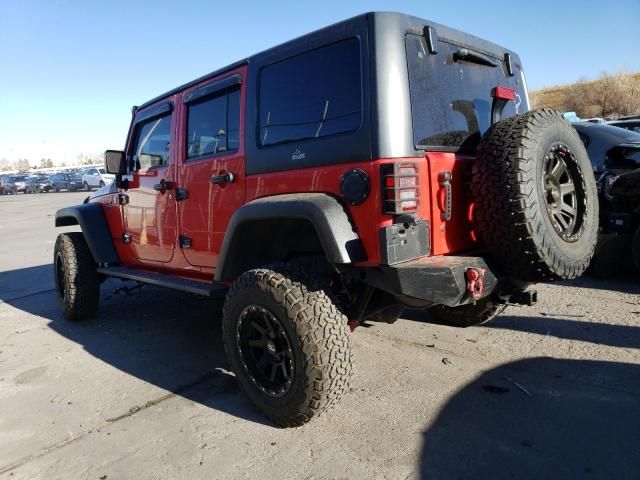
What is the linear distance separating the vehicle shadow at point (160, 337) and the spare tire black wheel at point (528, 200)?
170 centimetres

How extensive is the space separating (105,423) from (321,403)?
1415mm

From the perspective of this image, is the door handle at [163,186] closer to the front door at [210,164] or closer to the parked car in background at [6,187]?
the front door at [210,164]

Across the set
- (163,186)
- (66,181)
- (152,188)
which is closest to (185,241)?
(163,186)

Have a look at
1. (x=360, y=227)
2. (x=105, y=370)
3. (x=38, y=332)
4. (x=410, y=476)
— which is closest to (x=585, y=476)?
(x=410, y=476)

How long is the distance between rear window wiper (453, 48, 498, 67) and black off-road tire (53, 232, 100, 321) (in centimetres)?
400

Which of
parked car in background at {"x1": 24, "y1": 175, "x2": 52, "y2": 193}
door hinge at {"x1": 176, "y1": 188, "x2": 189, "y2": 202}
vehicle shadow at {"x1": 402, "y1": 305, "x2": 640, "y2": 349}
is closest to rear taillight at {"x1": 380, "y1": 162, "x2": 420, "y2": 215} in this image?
door hinge at {"x1": 176, "y1": 188, "x2": 189, "y2": 202}

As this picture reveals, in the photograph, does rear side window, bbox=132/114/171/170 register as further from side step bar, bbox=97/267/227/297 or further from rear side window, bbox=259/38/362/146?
rear side window, bbox=259/38/362/146

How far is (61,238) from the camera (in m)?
5.18

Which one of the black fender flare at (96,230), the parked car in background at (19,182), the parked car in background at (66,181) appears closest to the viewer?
the black fender flare at (96,230)

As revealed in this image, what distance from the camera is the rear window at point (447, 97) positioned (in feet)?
8.70

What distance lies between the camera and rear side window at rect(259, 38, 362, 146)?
2629mm

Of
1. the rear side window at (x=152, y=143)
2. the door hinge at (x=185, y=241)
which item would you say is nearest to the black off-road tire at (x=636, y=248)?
the door hinge at (x=185, y=241)

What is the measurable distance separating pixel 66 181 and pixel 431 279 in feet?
130

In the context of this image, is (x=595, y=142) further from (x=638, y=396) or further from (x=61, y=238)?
(x=61, y=238)
